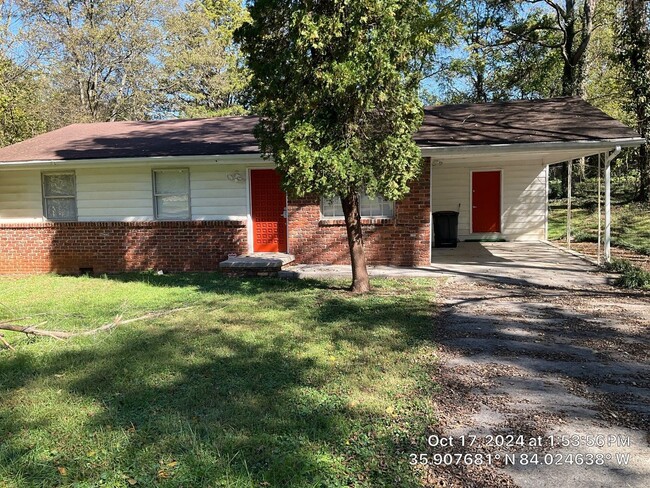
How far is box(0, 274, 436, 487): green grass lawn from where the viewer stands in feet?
9.32

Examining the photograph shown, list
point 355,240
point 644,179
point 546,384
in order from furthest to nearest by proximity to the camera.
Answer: point 644,179 → point 355,240 → point 546,384

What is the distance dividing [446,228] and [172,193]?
7526 mm

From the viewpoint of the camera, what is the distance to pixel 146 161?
1036 centimetres

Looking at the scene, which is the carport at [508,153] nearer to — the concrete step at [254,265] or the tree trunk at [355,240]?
the tree trunk at [355,240]

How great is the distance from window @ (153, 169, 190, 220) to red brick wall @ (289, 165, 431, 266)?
250 cm

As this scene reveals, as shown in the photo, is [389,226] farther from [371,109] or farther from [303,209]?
[371,109]

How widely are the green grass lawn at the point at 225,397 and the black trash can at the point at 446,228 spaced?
7163mm

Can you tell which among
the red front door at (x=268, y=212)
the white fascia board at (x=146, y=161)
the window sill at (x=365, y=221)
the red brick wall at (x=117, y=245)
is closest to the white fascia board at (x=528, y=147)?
the window sill at (x=365, y=221)

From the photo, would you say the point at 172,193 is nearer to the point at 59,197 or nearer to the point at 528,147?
the point at 59,197

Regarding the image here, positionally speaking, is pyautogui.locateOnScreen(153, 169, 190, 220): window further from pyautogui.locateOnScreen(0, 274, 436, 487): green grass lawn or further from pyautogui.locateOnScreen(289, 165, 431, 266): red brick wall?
pyautogui.locateOnScreen(0, 274, 436, 487): green grass lawn

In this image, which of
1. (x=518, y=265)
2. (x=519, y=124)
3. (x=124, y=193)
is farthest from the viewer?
(x=124, y=193)

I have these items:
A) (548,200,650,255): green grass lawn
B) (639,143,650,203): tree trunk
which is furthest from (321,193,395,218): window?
(639,143,650,203): tree trunk

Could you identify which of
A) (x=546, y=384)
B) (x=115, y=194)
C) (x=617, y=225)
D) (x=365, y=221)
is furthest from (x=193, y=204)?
(x=617, y=225)

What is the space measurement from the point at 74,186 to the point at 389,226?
7.46 metres
